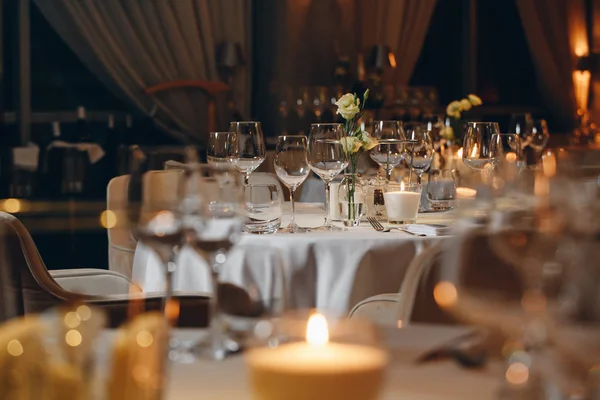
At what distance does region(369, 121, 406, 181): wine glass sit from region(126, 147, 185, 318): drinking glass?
6.19 feet

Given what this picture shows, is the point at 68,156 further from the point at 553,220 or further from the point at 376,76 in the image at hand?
→ the point at 553,220

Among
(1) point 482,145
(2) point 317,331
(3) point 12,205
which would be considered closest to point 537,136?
(1) point 482,145

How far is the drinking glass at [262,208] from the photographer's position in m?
2.45

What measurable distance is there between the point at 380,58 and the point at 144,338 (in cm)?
755

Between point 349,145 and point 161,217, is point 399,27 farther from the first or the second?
point 161,217

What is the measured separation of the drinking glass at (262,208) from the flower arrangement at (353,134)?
0.33m

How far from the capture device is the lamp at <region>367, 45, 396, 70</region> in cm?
805

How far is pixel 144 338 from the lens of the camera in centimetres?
67

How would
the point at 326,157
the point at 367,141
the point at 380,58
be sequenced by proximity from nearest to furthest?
the point at 326,157, the point at 367,141, the point at 380,58

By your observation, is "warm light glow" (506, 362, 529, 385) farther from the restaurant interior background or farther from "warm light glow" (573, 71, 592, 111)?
"warm light glow" (573, 71, 592, 111)

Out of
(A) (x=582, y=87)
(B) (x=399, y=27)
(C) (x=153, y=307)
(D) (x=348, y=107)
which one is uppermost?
(B) (x=399, y=27)

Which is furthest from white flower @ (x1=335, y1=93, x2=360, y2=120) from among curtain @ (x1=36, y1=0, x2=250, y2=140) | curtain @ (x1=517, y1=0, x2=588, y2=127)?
curtain @ (x1=517, y1=0, x2=588, y2=127)

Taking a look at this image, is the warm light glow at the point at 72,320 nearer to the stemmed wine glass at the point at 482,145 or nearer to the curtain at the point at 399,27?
the stemmed wine glass at the point at 482,145

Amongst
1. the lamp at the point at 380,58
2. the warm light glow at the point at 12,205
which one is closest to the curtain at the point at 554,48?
the lamp at the point at 380,58
